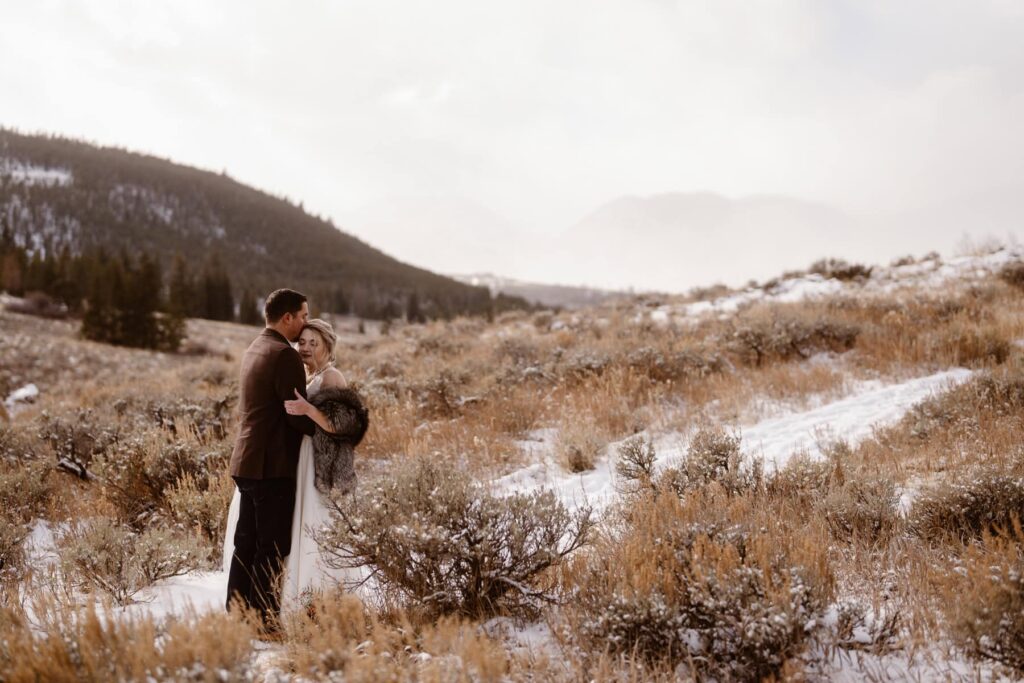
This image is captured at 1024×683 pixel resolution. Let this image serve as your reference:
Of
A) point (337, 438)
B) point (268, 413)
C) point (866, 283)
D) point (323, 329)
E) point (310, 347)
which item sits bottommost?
point (337, 438)

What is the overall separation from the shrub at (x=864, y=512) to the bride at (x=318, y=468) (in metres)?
2.89

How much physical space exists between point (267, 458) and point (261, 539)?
49cm

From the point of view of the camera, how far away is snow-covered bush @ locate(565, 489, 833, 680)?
6.89 feet

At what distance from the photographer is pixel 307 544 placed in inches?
130

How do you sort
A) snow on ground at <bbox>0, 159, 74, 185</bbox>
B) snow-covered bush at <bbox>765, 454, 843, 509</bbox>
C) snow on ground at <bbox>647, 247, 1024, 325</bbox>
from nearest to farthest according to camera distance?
snow-covered bush at <bbox>765, 454, 843, 509</bbox> → snow on ground at <bbox>647, 247, 1024, 325</bbox> → snow on ground at <bbox>0, 159, 74, 185</bbox>

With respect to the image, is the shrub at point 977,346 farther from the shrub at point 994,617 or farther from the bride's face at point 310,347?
the bride's face at point 310,347

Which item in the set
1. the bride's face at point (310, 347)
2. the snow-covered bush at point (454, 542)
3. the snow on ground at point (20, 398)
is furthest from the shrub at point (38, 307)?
the snow-covered bush at point (454, 542)

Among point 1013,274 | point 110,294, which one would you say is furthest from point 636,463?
point 110,294

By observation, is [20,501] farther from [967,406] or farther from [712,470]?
[967,406]

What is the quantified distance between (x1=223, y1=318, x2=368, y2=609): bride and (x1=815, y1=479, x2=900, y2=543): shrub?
2885 mm


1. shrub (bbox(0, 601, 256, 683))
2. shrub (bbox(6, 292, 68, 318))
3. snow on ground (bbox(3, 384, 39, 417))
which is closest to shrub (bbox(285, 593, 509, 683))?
shrub (bbox(0, 601, 256, 683))

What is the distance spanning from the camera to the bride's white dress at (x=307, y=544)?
3.21 metres

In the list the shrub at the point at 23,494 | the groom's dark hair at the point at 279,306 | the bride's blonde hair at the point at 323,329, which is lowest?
the shrub at the point at 23,494

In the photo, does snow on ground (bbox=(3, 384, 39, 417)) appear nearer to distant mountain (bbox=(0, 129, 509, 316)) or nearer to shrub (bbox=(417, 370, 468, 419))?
shrub (bbox=(417, 370, 468, 419))
